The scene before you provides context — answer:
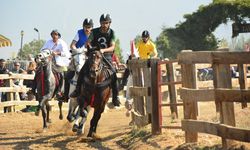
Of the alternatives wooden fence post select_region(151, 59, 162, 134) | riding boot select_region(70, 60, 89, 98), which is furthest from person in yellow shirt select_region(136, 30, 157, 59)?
A: wooden fence post select_region(151, 59, 162, 134)

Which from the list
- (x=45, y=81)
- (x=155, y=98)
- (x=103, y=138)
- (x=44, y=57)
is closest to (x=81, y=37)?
(x=44, y=57)

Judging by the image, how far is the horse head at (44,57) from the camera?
15.0 meters

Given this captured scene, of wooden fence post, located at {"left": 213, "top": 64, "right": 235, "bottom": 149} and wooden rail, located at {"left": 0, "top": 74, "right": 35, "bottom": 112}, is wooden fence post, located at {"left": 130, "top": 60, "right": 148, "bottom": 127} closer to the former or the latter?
wooden fence post, located at {"left": 213, "top": 64, "right": 235, "bottom": 149}

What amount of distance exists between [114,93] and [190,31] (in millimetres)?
40993

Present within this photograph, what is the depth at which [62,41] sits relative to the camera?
52.8 feet

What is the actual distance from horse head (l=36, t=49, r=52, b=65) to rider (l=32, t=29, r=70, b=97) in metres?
0.34

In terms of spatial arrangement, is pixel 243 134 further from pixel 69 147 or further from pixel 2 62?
pixel 2 62

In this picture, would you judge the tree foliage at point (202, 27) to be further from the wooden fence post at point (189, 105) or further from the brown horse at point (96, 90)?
the wooden fence post at point (189, 105)

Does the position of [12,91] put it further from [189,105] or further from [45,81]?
[189,105]

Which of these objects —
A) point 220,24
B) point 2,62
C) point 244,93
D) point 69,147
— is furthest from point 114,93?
point 220,24

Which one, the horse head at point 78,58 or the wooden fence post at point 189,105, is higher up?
the horse head at point 78,58

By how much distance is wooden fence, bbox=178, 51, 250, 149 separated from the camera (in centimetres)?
764

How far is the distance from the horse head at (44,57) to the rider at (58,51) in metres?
0.34

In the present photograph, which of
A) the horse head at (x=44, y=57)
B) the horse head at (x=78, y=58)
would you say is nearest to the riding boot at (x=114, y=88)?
the horse head at (x=78, y=58)
